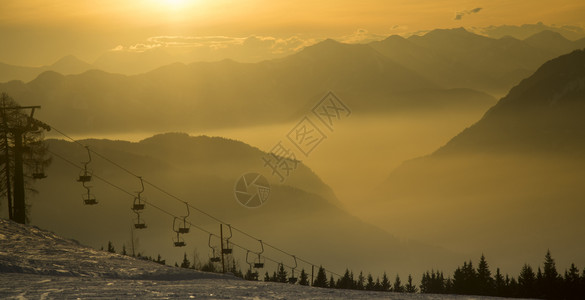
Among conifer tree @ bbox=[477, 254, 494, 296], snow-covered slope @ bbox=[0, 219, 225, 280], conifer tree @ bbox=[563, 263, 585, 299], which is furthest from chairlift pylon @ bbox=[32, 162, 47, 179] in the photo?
conifer tree @ bbox=[563, 263, 585, 299]

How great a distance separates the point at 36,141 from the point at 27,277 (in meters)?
28.7

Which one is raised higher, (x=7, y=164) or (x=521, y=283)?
(x=7, y=164)

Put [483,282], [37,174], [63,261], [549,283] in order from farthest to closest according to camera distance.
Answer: [549,283], [483,282], [37,174], [63,261]

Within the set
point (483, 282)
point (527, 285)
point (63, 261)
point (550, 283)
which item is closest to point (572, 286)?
point (550, 283)

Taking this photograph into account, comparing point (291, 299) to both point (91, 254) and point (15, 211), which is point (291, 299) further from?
point (15, 211)

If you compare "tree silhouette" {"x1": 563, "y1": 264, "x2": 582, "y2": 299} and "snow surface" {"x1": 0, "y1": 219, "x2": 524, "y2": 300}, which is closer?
"snow surface" {"x1": 0, "y1": 219, "x2": 524, "y2": 300}

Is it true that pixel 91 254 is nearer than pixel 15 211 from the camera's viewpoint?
Yes

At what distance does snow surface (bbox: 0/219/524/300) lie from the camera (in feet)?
86.1

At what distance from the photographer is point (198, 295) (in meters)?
26.4

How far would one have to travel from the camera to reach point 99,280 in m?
30.2

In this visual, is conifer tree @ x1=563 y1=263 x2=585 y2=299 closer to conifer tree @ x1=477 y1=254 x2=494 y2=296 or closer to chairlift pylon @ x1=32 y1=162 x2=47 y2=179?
conifer tree @ x1=477 y1=254 x2=494 y2=296

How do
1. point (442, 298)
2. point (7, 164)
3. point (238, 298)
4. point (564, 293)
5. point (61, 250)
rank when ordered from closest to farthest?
point (238, 298) → point (442, 298) → point (61, 250) → point (7, 164) → point (564, 293)

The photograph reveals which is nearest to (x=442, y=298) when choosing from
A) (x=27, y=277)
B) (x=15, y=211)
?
(x=27, y=277)

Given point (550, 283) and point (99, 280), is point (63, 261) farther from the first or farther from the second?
point (550, 283)
